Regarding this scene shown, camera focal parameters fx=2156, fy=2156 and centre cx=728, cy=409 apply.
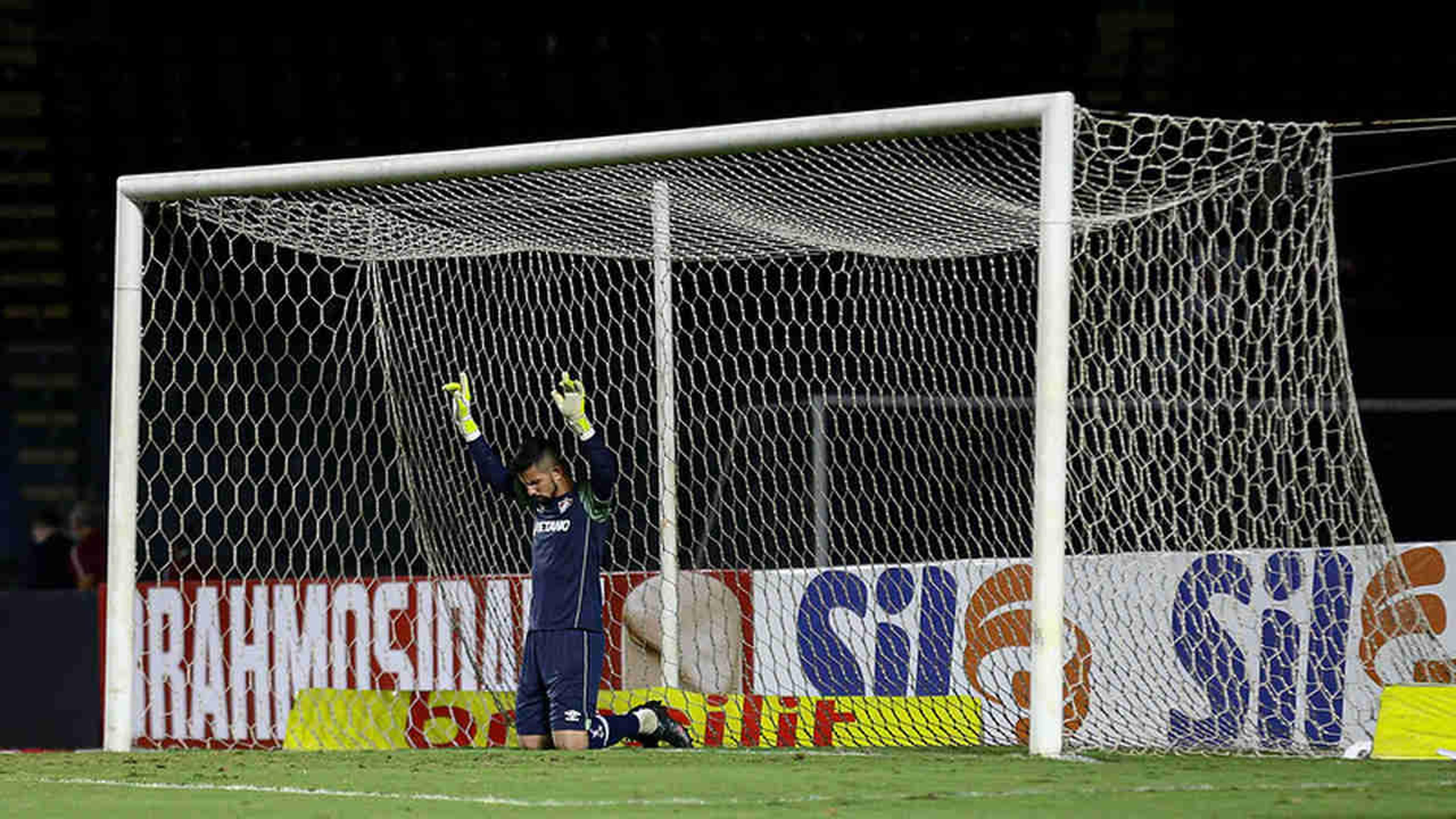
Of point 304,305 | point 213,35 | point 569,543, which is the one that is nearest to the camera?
point 569,543

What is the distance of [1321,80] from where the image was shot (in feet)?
52.0

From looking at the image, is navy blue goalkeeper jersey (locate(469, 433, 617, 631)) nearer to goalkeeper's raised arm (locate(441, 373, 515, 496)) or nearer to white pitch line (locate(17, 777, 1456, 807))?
goalkeeper's raised arm (locate(441, 373, 515, 496))

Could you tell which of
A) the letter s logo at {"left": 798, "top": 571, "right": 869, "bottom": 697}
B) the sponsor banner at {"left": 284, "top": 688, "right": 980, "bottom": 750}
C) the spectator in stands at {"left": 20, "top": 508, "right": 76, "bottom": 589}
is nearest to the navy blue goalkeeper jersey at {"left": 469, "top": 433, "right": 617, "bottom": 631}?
the sponsor banner at {"left": 284, "top": 688, "right": 980, "bottom": 750}

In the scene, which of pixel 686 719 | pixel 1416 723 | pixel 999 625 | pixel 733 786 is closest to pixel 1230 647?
pixel 999 625

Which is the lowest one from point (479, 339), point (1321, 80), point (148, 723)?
point (148, 723)

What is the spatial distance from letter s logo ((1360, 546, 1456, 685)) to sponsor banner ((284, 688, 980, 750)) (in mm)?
1470

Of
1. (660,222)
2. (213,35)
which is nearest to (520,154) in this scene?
(660,222)

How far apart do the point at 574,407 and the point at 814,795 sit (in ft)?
9.83

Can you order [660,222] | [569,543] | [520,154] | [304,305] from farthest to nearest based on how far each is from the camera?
[304,305] → [660,222] → [569,543] → [520,154]

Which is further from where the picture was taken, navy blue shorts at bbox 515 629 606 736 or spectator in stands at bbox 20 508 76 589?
spectator in stands at bbox 20 508 76 589

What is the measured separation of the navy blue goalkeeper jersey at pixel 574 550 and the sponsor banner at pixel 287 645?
63.7 inches

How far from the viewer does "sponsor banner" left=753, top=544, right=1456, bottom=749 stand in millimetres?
7625

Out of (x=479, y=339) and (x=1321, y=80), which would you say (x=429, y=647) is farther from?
(x=1321, y=80)

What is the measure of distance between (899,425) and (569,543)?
252 centimetres
